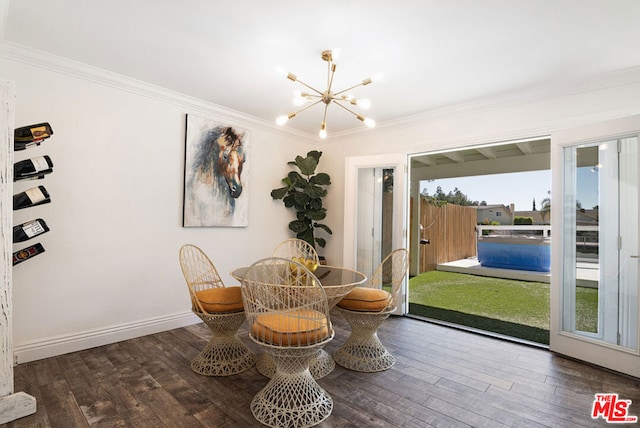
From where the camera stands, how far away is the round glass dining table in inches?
85.7

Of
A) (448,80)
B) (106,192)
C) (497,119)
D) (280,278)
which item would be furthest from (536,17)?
(106,192)

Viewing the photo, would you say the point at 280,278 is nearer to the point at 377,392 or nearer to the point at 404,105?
the point at 377,392

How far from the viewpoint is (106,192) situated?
3.05 m

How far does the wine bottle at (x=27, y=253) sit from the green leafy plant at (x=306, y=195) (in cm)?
267

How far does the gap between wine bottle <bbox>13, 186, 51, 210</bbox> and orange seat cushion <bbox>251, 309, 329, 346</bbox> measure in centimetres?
198

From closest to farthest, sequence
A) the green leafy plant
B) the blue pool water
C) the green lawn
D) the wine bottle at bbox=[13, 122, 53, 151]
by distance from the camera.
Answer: the wine bottle at bbox=[13, 122, 53, 151]
the green lawn
the green leafy plant
the blue pool water

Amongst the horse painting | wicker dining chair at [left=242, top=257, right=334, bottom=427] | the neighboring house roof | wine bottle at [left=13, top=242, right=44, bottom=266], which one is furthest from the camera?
the neighboring house roof

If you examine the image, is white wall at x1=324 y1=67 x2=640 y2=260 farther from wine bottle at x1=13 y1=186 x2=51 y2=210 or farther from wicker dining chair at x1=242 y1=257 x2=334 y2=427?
wine bottle at x1=13 y1=186 x2=51 y2=210

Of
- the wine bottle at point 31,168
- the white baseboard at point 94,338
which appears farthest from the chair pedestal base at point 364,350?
the wine bottle at point 31,168

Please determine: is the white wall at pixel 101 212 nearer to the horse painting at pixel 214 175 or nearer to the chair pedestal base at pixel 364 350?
the horse painting at pixel 214 175

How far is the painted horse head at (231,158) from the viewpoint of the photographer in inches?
156

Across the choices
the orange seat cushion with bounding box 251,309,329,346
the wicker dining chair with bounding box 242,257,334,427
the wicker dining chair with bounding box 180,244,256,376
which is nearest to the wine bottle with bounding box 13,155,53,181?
the wicker dining chair with bounding box 180,244,256,376

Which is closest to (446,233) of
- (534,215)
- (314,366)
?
(534,215)

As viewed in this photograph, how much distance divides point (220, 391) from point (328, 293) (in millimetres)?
1052
